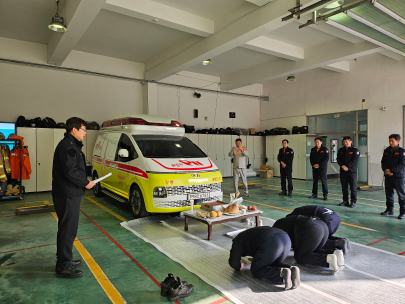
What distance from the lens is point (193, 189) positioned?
548cm

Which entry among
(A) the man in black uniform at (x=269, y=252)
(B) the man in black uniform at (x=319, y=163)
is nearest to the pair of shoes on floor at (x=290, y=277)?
(A) the man in black uniform at (x=269, y=252)

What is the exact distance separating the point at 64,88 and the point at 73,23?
164 inches

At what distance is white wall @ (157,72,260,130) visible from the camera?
13.0m

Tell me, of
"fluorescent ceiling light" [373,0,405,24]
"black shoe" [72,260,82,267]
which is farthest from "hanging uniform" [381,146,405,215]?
"black shoe" [72,260,82,267]

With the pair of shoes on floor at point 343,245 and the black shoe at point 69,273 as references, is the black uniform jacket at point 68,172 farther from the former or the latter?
the pair of shoes on floor at point 343,245

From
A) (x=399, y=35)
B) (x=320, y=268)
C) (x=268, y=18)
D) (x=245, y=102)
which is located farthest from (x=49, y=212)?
(x=245, y=102)

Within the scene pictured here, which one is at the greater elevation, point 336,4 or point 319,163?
point 336,4

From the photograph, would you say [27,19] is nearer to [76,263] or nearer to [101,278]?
[76,263]

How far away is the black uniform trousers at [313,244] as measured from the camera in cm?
327

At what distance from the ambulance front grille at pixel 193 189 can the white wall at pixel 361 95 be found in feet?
28.3

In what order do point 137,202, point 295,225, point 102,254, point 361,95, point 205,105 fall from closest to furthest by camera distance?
1. point 295,225
2. point 102,254
3. point 137,202
4. point 361,95
5. point 205,105

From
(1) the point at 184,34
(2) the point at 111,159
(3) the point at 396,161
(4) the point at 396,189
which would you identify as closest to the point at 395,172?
(3) the point at 396,161

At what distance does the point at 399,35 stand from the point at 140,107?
9.38 meters

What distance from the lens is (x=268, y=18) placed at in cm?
654
